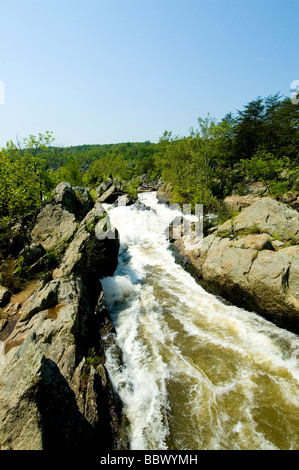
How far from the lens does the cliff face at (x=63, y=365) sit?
4.61 metres

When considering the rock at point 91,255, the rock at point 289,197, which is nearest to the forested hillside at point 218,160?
the rock at point 289,197

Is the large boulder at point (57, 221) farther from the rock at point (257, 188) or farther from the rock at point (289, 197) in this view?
the rock at point (257, 188)

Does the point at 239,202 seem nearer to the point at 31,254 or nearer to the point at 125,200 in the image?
the point at 125,200

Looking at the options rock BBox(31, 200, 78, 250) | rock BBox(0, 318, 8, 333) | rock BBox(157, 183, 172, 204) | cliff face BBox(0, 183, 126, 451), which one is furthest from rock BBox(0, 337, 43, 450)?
rock BBox(157, 183, 172, 204)

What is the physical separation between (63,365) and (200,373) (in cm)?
506

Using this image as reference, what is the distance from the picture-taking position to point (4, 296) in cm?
Answer: 1102

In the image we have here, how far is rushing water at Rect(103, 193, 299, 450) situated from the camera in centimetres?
612

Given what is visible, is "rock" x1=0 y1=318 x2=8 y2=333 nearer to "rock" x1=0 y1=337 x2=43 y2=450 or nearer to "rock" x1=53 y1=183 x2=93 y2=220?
"rock" x1=0 y1=337 x2=43 y2=450

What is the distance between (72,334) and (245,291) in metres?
8.56

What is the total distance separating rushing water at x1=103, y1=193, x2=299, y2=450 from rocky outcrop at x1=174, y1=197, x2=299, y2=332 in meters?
0.83

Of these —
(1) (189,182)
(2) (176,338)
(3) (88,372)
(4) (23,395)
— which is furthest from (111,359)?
(1) (189,182)

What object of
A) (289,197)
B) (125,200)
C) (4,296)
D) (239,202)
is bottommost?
(4,296)

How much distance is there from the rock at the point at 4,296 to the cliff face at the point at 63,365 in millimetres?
889

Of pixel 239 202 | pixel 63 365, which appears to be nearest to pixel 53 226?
pixel 63 365
